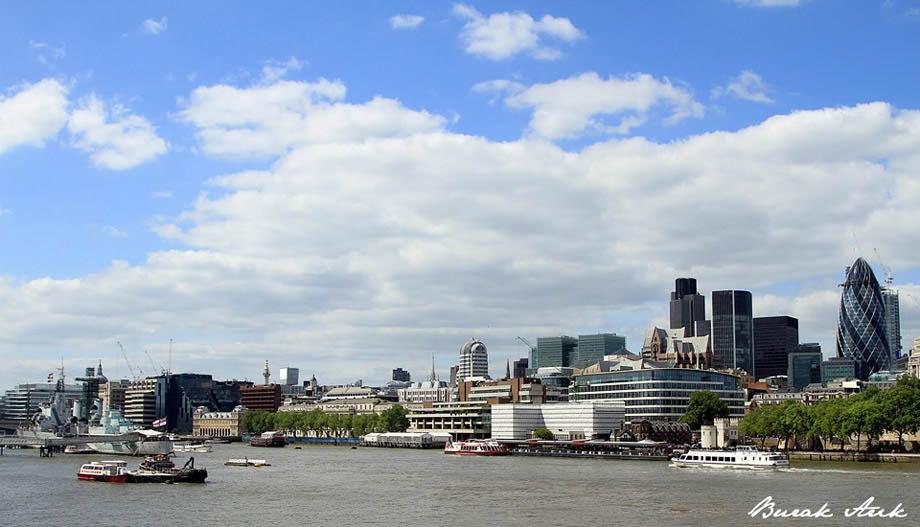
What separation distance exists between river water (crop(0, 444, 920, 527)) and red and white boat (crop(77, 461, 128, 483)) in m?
1.59

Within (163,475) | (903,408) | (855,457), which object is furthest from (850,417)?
(163,475)

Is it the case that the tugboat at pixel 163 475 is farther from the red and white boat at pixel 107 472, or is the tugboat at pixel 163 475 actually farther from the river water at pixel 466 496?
the river water at pixel 466 496

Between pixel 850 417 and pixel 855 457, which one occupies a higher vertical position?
pixel 850 417

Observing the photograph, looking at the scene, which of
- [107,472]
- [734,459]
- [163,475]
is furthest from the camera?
[734,459]

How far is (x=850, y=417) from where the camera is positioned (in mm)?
162125

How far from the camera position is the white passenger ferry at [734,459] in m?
131

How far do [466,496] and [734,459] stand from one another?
54.6 m

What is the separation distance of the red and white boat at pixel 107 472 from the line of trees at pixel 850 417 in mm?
111888

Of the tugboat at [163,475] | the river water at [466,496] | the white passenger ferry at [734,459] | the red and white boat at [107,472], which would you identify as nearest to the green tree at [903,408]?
the river water at [466,496]

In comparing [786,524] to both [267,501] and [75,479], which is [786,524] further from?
[75,479]

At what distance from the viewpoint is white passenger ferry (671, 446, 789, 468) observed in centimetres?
13138

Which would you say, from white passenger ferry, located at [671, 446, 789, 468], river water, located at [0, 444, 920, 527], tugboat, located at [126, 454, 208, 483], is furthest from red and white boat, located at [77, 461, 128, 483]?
white passenger ferry, located at [671, 446, 789, 468]

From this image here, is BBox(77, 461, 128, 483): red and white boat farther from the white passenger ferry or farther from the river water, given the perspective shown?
the white passenger ferry

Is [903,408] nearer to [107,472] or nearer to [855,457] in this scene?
[855,457]
